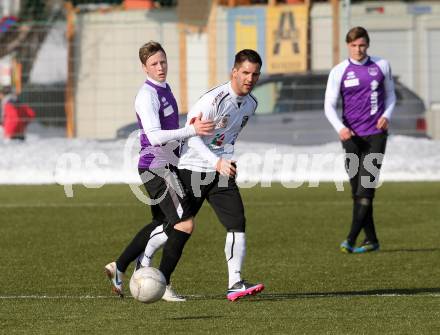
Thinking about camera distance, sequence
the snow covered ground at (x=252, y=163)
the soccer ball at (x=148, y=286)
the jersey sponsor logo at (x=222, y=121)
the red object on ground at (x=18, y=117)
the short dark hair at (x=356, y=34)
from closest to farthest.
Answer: the soccer ball at (x=148, y=286), the jersey sponsor logo at (x=222, y=121), the short dark hair at (x=356, y=34), the snow covered ground at (x=252, y=163), the red object on ground at (x=18, y=117)

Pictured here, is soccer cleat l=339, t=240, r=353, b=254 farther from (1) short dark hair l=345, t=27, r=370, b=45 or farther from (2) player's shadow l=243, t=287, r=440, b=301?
(2) player's shadow l=243, t=287, r=440, b=301

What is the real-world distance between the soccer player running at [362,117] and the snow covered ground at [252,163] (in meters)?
8.09

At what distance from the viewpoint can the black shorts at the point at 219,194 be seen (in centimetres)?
972

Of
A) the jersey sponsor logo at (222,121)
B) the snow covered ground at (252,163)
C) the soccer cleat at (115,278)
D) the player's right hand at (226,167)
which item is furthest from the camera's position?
the snow covered ground at (252,163)

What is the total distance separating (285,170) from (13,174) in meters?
4.89

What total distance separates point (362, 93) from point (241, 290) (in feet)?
14.3

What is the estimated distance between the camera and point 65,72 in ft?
88.4

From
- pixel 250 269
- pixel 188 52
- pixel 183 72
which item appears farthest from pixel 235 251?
pixel 188 52

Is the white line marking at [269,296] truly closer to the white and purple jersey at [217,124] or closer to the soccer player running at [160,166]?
the soccer player running at [160,166]

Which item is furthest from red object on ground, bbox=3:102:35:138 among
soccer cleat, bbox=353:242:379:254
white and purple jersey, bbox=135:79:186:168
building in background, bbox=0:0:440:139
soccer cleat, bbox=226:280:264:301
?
soccer cleat, bbox=226:280:264:301

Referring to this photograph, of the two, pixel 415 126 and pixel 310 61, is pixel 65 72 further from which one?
pixel 415 126

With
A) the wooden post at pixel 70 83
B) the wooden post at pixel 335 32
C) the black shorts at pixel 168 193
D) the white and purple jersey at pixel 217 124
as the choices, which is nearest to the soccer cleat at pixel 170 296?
the black shorts at pixel 168 193

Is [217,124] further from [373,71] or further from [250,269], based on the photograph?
[373,71]

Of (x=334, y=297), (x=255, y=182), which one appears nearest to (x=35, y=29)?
(x=255, y=182)
